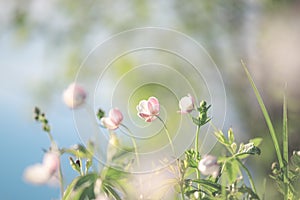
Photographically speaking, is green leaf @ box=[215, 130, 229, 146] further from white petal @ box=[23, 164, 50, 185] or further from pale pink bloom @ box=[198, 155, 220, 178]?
white petal @ box=[23, 164, 50, 185]

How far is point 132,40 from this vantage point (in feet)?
14.1

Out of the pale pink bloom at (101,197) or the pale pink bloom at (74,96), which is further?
the pale pink bloom at (74,96)

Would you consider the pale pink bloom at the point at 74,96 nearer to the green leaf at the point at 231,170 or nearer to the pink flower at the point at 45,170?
the pink flower at the point at 45,170

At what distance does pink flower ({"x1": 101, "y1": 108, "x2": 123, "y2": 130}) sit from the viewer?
845mm

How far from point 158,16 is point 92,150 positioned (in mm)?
3896

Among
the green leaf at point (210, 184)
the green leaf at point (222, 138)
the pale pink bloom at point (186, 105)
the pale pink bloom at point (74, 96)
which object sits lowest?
the green leaf at point (210, 184)

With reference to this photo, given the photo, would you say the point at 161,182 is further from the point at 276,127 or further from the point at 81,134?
Result: the point at 276,127

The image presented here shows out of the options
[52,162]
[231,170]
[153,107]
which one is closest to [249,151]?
[231,170]

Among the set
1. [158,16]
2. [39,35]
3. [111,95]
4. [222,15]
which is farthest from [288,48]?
[111,95]

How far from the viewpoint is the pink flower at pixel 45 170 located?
34.1 inches

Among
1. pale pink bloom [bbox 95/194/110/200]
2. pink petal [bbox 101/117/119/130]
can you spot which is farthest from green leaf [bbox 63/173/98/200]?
pink petal [bbox 101/117/119/130]

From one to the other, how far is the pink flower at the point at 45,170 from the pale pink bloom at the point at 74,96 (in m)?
0.09

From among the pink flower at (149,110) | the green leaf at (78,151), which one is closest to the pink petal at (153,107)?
the pink flower at (149,110)

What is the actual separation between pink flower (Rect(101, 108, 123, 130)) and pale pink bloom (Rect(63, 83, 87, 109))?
0.09m
